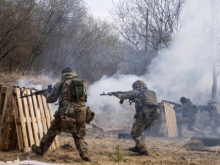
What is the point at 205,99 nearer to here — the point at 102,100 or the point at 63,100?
the point at 102,100

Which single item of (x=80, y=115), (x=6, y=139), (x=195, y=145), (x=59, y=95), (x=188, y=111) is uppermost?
(x=59, y=95)

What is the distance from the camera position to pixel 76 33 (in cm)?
2245

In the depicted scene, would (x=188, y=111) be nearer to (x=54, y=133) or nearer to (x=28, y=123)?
(x=28, y=123)

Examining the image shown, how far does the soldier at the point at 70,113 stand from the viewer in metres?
5.72

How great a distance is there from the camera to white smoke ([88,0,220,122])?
1730cm

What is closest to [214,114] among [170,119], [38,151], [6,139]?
[170,119]

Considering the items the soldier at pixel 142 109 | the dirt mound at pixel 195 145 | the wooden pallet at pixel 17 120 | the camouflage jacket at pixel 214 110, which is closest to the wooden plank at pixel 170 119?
the camouflage jacket at pixel 214 110

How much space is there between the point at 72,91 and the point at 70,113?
42 centimetres

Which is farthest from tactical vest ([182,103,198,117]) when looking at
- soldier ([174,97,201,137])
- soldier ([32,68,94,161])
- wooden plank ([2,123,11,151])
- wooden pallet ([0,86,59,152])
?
wooden plank ([2,123,11,151])

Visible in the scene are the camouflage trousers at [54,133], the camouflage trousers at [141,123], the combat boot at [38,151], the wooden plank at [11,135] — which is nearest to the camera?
the camouflage trousers at [54,133]

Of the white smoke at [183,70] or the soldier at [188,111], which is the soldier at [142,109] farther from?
the white smoke at [183,70]

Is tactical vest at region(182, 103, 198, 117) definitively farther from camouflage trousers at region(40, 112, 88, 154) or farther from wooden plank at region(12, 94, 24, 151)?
wooden plank at region(12, 94, 24, 151)

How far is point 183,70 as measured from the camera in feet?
65.4

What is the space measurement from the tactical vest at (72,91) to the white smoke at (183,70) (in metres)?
10.2
